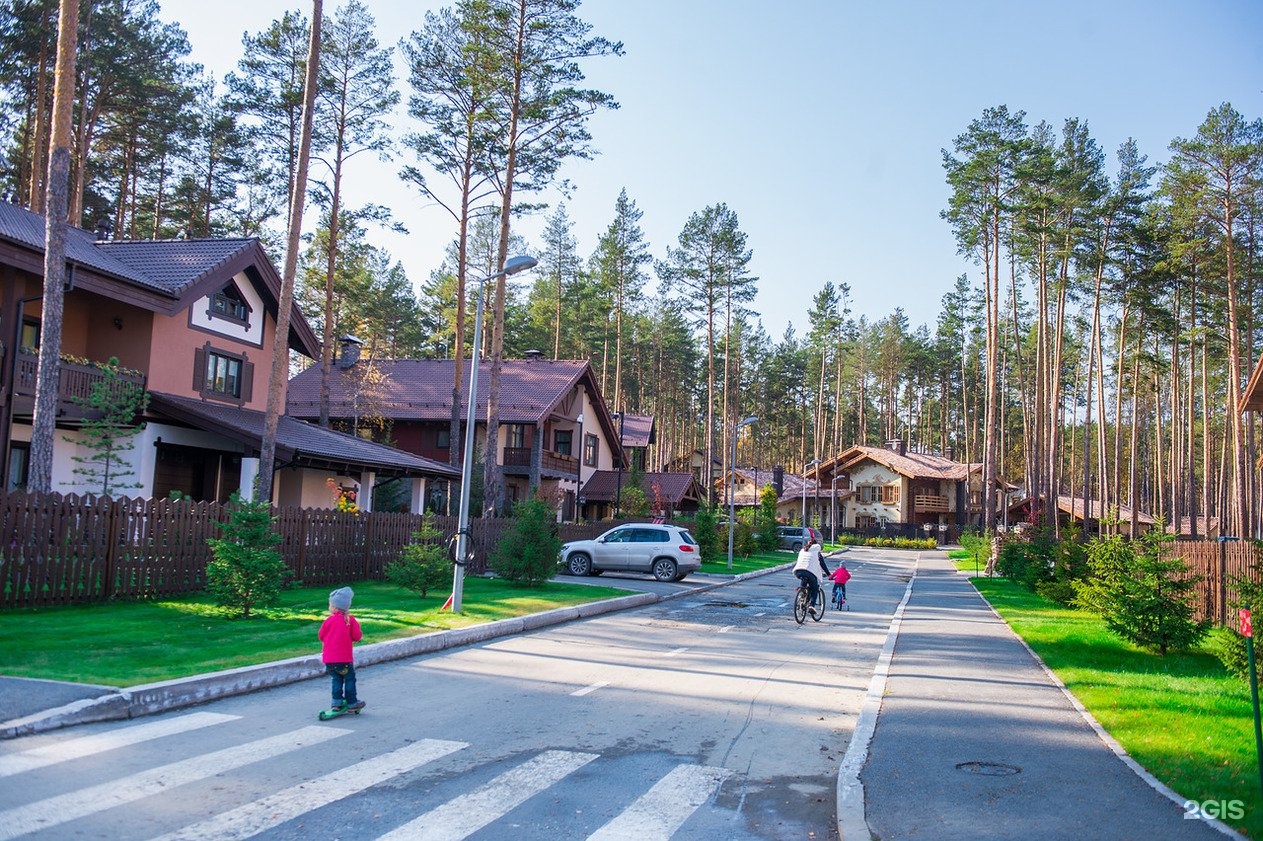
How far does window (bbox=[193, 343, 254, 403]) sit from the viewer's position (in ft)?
83.9

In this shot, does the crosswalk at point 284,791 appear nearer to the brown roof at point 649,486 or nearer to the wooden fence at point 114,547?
the wooden fence at point 114,547

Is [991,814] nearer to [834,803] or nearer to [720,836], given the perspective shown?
[834,803]

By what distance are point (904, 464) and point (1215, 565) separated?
63.7 m

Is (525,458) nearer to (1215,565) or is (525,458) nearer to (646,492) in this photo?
(646,492)

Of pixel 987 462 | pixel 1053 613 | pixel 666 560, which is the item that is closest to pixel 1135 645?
pixel 1053 613

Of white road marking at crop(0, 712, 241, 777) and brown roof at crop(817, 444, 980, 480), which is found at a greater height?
brown roof at crop(817, 444, 980, 480)

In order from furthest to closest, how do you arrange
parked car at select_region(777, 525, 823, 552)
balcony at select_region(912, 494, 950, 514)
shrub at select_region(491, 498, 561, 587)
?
balcony at select_region(912, 494, 950, 514)
parked car at select_region(777, 525, 823, 552)
shrub at select_region(491, 498, 561, 587)

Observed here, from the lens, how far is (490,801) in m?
5.92

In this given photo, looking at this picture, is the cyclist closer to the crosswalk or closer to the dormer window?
the crosswalk

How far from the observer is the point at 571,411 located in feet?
158

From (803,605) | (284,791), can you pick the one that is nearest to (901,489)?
(803,605)

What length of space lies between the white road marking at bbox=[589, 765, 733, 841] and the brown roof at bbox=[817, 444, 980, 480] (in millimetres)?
70531

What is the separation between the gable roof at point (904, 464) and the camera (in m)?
76.8

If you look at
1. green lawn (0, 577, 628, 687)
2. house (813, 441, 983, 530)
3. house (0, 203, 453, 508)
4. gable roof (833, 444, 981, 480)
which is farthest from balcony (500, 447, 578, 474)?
house (813, 441, 983, 530)
